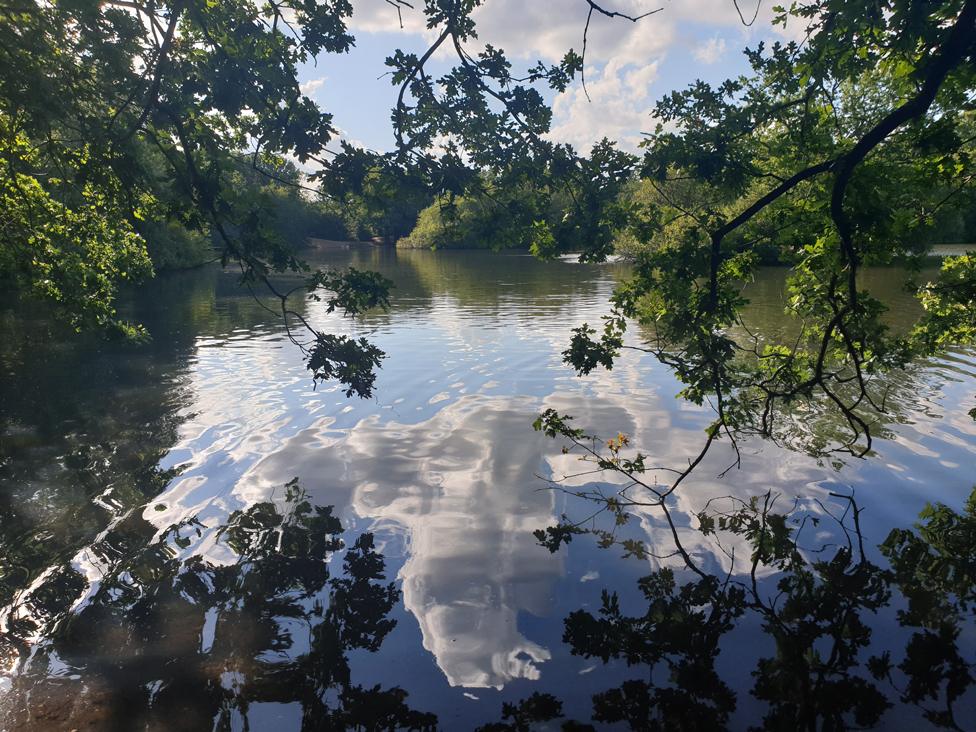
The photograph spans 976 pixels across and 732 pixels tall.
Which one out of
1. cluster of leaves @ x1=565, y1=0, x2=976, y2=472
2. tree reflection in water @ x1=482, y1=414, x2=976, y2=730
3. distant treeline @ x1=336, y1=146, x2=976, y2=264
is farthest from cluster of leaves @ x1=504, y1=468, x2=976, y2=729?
distant treeline @ x1=336, y1=146, x2=976, y2=264

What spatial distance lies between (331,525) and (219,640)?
10.1 ft

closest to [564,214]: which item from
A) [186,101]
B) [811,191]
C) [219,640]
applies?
[811,191]

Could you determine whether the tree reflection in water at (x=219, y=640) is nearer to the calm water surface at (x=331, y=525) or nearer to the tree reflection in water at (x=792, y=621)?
the calm water surface at (x=331, y=525)

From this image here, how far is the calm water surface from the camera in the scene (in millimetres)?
6836

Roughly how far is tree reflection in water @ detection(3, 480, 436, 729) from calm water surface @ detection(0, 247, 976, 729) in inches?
1.1

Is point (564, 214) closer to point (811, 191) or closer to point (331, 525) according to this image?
point (811, 191)

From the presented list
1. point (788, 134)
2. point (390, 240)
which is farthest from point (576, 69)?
point (390, 240)

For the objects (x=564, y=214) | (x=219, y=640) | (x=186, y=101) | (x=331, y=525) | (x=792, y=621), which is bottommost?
(x=331, y=525)

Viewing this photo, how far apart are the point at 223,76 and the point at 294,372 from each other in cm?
1336

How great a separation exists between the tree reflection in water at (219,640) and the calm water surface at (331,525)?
0.09 ft

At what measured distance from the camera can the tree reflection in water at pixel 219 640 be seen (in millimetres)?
→ 6402

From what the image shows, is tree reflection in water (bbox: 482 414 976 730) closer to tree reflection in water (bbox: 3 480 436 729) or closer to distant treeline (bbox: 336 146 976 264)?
tree reflection in water (bbox: 3 480 436 729)

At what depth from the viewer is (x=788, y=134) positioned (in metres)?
9.75

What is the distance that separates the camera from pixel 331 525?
1049 cm
